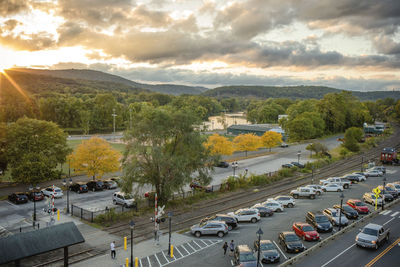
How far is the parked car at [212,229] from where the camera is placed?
89.2 ft

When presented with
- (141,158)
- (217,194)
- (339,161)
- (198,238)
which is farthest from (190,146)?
(339,161)

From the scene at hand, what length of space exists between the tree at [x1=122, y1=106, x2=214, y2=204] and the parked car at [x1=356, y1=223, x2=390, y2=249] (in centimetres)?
1815

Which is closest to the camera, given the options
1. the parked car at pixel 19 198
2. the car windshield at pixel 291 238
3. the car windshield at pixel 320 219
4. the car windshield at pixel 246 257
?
the car windshield at pixel 246 257

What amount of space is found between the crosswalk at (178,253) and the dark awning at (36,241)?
543 cm

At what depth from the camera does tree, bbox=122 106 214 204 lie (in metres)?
33.9

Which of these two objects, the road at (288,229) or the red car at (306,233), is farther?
the red car at (306,233)

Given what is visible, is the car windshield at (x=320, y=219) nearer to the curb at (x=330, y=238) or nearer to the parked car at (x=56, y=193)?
the curb at (x=330, y=238)

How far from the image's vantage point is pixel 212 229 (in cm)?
2725

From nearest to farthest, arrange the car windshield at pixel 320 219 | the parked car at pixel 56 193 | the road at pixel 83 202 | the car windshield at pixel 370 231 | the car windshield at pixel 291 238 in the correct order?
the car windshield at pixel 370 231 < the car windshield at pixel 291 238 < the car windshield at pixel 320 219 < the road at pixel 83 202 < the parked car at pixel 56 193

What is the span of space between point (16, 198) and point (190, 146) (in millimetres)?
23323

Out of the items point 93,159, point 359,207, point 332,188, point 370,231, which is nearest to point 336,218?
point 359,207

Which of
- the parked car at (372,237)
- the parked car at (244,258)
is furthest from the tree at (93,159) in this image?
the parked car at (372,237)

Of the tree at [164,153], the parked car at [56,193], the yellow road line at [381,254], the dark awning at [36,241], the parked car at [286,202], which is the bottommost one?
the parked car at [56,193]

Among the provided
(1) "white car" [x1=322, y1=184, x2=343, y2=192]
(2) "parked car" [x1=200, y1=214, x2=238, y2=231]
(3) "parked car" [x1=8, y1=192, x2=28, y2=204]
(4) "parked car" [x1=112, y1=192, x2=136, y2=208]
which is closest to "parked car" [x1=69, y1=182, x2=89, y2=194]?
(3) "parked car" [x1=8, y1=192, x2=28, y2=204]
